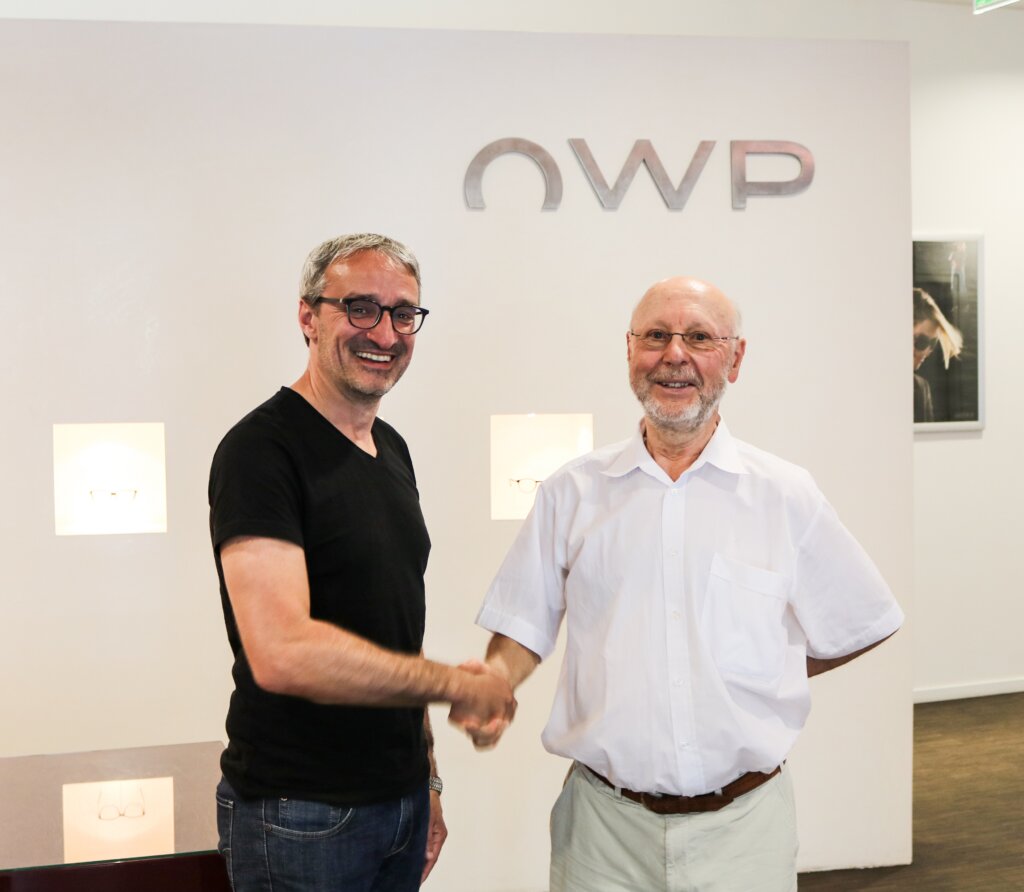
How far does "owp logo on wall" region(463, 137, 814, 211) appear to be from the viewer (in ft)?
12.7

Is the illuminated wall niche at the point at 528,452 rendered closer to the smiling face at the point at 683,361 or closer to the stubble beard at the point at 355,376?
the smiling face at the point at 683,361

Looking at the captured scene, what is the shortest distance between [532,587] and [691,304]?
2.12 feet

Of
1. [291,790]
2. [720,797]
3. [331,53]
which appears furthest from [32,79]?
[720,797]

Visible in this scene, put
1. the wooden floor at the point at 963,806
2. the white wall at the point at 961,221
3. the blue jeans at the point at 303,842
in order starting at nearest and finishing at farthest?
the blue jeans at the point at 303,842
the wooden floor at the point at 963,806
the white wall at the point at 961,221

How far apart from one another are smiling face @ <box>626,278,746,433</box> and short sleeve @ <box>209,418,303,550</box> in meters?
0.72

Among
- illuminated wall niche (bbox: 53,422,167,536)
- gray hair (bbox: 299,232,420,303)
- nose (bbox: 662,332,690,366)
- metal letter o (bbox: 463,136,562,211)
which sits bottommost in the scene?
illuminated wall niche (bbox: 53,422,167,536)

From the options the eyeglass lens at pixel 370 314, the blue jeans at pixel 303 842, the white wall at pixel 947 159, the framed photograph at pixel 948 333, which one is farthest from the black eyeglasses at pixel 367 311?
the framed photograph at pixel 948 333

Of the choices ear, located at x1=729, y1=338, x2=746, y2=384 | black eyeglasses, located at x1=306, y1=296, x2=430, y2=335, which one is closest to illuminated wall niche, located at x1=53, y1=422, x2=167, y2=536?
black eyeglasses, located at x1=306, y1=296, x2=430, y2=335

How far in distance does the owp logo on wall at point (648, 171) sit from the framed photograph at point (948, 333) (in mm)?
2778

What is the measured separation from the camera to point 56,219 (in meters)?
3.69

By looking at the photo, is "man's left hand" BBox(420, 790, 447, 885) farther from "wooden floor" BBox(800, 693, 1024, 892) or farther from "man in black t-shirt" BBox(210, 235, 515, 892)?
"wooden floor" BBox(800, 693, 1024, 892)

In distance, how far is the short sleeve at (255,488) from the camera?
1854mm

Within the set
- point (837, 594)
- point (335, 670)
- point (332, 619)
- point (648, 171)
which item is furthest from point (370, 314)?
point (648, 171)

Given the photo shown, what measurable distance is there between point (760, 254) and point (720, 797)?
240 centimetres
